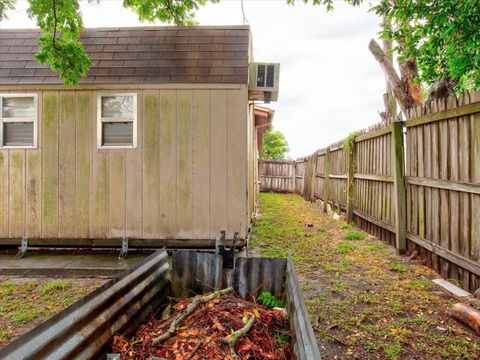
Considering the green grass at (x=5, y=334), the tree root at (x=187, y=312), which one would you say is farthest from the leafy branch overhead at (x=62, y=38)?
the tree root at (x=187, y=312)

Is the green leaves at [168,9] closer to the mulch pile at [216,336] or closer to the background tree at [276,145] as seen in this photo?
the mulch pile at [216,336]

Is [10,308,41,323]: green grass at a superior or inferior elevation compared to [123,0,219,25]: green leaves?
inferior

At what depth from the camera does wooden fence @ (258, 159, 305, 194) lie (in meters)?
18.2

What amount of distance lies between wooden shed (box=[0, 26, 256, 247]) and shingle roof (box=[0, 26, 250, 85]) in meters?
0.02

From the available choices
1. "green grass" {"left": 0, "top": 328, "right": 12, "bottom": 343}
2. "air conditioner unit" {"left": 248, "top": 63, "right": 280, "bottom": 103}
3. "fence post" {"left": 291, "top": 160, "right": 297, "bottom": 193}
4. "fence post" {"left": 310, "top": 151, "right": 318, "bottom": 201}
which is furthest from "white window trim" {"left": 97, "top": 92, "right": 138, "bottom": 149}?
"fence post" {"left": 291, "top": 160, "right": 297, "bottom": 193}

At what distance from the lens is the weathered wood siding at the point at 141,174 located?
17.5 feet

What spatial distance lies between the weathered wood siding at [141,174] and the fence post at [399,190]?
2320 mm

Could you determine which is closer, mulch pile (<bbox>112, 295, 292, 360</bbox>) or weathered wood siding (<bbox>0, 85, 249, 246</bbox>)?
mulch pile (<bbox>112, 295, 292, 360</bbox>)

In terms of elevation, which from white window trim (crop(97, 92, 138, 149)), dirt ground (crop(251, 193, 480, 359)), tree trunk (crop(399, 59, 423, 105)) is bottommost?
dirt ground (crop(251, 193, 480, 359))

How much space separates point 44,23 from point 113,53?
1.06 meters

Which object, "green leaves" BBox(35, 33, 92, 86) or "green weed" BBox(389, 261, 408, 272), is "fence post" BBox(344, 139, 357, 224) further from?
"green leaves" BBox(35, 33, 92, 86)

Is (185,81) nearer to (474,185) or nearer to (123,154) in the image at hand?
(123,154)

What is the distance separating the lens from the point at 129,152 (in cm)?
544

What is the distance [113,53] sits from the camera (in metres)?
5.75
